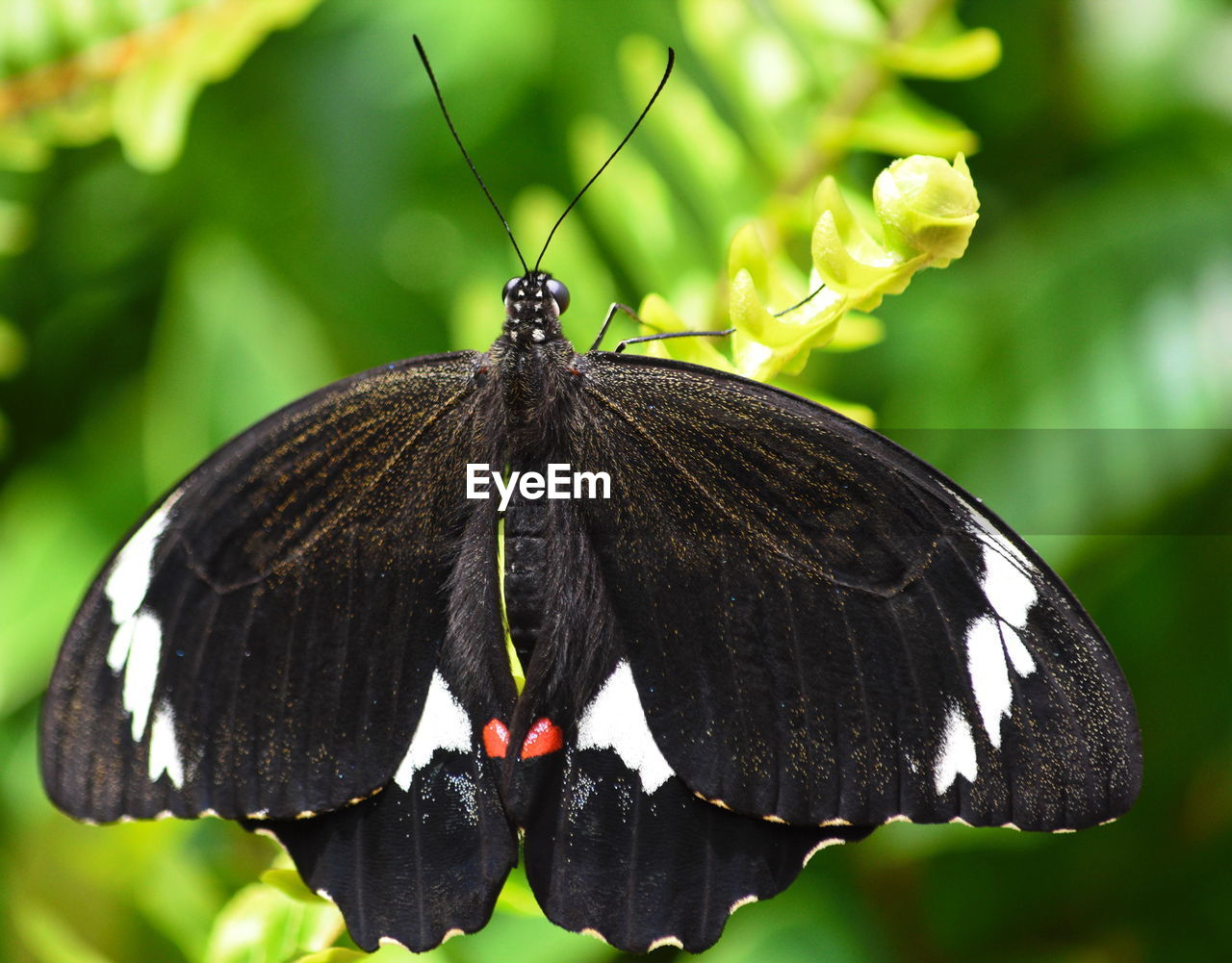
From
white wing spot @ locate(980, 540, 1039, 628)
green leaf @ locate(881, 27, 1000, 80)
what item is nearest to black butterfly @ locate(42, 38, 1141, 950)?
Result: white wing spot @ locate(980, 540, 1039, 628)

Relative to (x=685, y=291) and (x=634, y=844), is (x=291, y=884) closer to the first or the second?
(x=634, y=844)

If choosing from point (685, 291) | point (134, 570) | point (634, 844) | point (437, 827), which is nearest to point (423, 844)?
point (437, 827)

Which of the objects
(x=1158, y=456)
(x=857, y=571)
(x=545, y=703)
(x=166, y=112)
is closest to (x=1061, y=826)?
(x=857, y=571)

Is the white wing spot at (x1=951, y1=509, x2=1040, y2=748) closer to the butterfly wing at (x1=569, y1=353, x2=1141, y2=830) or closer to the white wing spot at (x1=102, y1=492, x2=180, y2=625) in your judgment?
the butterfly wing at (x1=569, y1=353, x2=1141, y2=830)

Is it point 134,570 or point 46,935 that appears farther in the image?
point 46,935

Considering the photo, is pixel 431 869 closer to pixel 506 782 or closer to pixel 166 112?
pixel 506 782

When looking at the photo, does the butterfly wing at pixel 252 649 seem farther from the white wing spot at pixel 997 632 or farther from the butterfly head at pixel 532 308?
the white wing spot at pixel 997 632

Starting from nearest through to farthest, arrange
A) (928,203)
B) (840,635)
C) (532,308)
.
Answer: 1. (928,203)
2. (840,635)
3. (532,308)
